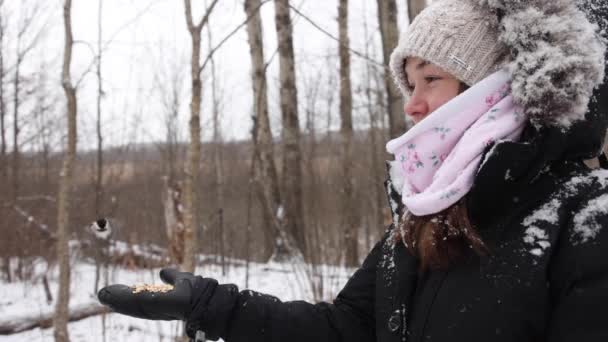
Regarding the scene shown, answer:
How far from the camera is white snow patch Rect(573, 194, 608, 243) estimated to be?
2.59 ft

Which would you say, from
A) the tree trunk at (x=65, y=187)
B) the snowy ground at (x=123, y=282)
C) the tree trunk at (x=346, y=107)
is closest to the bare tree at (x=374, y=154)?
the tree trunk at (x=346, y=107)

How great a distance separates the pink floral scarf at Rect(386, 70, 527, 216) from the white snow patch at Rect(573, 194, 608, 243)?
19 cm

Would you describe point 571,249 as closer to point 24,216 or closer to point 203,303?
point 203,303

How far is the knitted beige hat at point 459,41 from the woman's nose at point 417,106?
3.5 inches

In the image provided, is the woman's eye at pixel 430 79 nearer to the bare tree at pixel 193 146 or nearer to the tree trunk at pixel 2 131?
the bare tree at pixel 193 146

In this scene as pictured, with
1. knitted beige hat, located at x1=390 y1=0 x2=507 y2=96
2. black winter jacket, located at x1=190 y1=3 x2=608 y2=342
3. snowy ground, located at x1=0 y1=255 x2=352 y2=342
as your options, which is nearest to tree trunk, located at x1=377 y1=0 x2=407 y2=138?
snowy ground, located at x1=0 y1=255 x2=352 y2=342

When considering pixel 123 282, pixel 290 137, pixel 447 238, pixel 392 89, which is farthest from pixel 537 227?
pixel 123 282

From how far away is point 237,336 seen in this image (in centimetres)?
129

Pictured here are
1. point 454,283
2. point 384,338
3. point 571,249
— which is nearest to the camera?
point 571,249

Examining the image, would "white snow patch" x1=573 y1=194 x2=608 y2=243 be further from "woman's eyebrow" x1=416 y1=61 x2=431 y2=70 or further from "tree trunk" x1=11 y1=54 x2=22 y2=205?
"tree trunk" x1=11 y1=54 x2=22 y2=205

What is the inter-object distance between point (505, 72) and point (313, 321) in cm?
83

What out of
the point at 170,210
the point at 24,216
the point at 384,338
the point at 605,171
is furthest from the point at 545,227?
the point at 24,216

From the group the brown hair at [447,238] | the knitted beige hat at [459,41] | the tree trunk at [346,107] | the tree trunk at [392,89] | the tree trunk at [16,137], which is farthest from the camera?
the tree trunk at [16,137]

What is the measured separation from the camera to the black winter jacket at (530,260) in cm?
78
